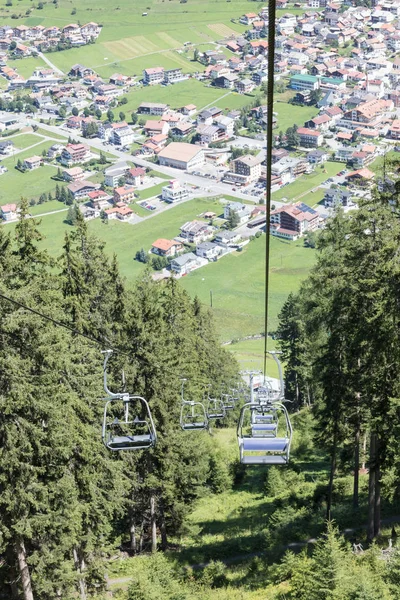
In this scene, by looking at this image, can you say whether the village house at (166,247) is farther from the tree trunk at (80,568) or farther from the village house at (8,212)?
the tree trunk at (80,568)

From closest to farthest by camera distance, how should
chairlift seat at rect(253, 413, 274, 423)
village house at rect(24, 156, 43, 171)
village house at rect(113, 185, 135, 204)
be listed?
chairlift seat at rect(253, 413, 274, 423) → village house at rect(113, 185, 135, 204) → village house at rect(24, 156, 43, 171)

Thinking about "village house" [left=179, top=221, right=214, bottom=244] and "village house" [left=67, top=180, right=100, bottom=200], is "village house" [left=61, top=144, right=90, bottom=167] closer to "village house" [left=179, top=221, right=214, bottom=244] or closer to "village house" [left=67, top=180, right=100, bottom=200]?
"village house" [left=67, top=180, right=100, bottom=200]

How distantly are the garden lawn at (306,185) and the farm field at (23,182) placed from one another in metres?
42.7

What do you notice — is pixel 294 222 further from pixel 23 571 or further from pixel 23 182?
pixel 23 571

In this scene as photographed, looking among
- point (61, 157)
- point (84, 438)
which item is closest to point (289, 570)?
point (84, 438)

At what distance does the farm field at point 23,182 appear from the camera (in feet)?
430

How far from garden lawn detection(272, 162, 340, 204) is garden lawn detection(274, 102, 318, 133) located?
24446 mm

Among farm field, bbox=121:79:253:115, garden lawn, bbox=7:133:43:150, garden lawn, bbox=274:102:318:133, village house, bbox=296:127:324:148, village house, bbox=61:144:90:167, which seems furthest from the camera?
farm field, bbox=121:79:253:115

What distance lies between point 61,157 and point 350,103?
231 feet

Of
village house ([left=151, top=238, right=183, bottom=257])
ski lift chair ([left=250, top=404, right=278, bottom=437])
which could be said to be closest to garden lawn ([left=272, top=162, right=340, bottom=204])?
village house ([left=151, top=238, right=183, bottom=257])

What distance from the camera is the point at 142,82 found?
191 m

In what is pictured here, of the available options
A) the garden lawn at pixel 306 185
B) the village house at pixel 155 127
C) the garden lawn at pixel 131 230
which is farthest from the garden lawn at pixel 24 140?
the garden lawn at pixel 306 185

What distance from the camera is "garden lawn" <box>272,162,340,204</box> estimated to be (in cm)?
12800

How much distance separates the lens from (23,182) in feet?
447
